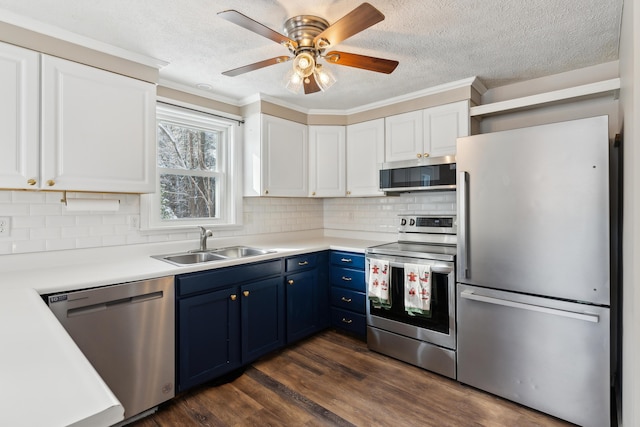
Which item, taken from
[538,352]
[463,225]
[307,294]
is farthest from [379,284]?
[538,352]

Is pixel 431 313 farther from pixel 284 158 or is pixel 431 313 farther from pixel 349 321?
pixel 284 158

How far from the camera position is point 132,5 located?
1693mm

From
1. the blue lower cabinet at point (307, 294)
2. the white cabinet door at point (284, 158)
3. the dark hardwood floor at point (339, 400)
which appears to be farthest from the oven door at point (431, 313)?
the white cabinet door at point (284, 158)

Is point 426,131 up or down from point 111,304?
up

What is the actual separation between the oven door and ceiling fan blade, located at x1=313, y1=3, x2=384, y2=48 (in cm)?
169

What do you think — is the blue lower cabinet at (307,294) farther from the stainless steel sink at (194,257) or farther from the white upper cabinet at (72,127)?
the white upper cabinet at (72,127)

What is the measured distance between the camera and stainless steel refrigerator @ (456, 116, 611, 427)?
1850 millimetres

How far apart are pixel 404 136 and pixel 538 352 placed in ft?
6.53

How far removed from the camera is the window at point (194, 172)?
2.79m

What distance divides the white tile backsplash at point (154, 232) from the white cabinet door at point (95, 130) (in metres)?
0.32

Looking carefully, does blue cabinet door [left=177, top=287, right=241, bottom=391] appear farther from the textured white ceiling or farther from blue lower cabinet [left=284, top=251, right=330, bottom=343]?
the textured white ceiling

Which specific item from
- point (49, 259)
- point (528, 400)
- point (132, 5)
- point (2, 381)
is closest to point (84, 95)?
point (132, 5)

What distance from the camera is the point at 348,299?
3092 millimetres

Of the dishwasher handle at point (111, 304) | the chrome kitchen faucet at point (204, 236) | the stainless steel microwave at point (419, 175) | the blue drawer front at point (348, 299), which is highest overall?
the stainless steel microwave at point (419, 175)
